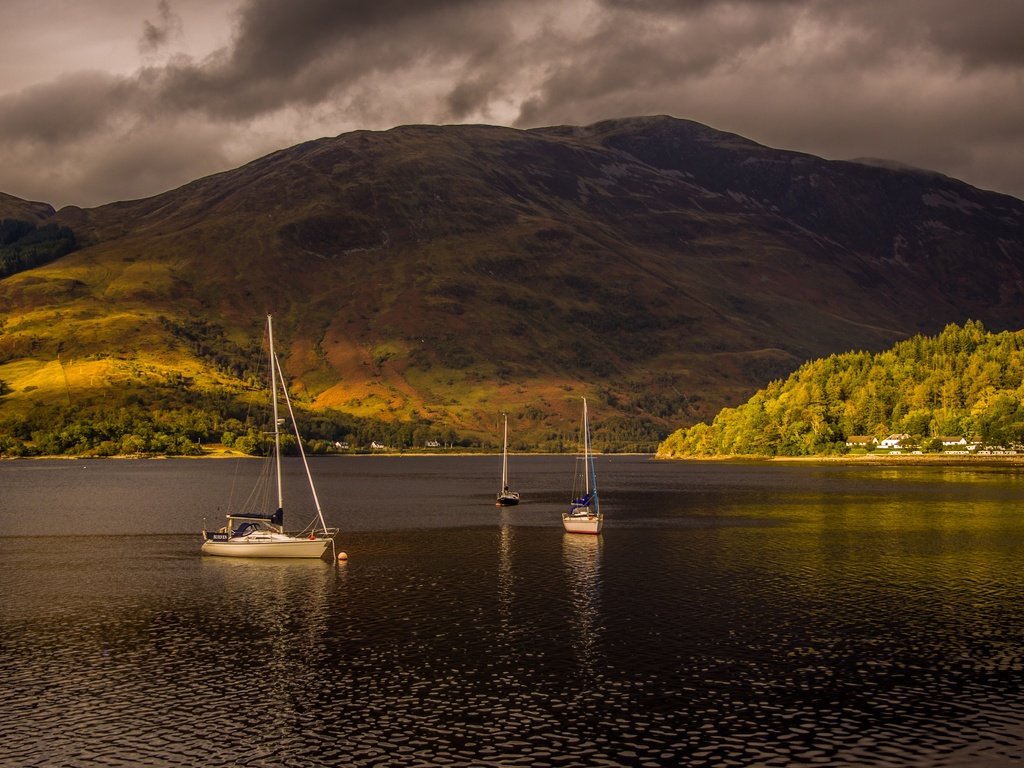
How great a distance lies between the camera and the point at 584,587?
81688 millimetres

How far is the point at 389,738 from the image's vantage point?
42750 millimetres

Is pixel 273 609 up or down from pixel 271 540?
down

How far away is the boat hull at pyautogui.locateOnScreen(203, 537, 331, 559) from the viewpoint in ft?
319

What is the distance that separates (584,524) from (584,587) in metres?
40.9

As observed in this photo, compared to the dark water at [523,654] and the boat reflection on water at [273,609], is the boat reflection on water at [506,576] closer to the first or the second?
the dark water at [523,654]

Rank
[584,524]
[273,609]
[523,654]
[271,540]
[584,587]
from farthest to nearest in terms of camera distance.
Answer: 1. [584,524]
2. [271,540]
3. [584,587]
4. [273,609]
5. [523,654]

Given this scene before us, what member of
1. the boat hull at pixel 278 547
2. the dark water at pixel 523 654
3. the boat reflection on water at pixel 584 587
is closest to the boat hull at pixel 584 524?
the boat reflection on water at pixel 584 587

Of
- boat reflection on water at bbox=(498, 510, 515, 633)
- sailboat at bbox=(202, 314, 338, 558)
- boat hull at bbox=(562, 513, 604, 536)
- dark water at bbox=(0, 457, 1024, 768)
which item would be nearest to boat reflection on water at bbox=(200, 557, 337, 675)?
dark water at bbox=(0, 457, 1024, 768)

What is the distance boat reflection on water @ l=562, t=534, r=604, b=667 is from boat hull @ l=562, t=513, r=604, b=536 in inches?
49.0

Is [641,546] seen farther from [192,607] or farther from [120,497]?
[120,497]

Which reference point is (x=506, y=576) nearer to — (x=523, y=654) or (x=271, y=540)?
(x=271, y=540)

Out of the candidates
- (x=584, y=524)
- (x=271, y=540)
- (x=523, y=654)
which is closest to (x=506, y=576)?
(x=271, y=540)

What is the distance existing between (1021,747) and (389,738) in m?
28.1

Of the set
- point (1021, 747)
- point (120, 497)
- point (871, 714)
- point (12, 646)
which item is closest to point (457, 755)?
point (871, 714)
